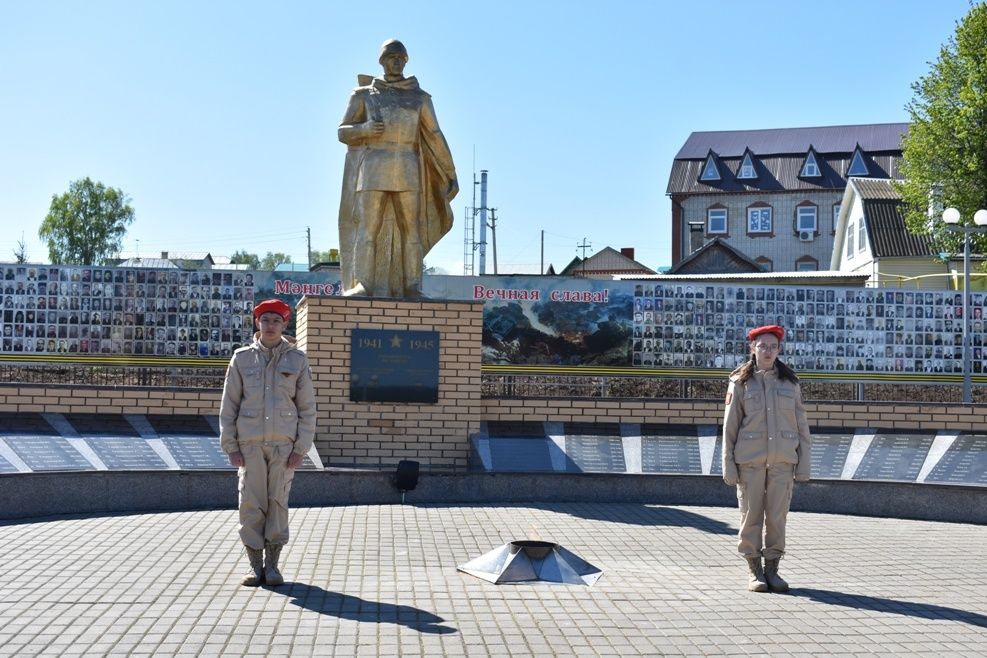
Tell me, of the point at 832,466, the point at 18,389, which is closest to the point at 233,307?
the point at 18,389

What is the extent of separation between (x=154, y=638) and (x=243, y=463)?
4.68ft

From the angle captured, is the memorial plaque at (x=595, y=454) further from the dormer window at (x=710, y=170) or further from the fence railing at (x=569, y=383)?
the dormer window at (x=710, y=170)

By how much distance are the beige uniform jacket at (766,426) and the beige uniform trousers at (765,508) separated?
0.07m

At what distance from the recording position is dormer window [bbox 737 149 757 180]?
53.2 metres

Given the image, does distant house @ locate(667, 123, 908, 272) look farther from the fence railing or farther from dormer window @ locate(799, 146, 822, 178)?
the fence railing

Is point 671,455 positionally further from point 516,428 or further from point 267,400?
point 267,400

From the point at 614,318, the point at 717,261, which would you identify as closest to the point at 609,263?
the point at 717,261

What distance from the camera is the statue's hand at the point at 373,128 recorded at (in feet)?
34.3

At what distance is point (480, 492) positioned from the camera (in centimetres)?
976

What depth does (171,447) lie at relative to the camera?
32.7 ft

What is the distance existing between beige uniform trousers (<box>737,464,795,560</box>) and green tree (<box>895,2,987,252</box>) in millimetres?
25126

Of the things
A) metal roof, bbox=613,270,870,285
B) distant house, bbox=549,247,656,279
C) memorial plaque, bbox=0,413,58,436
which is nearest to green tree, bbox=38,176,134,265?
distant house, bbox=549,247,656,279

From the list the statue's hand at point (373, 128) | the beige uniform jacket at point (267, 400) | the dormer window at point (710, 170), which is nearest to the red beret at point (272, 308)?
the beige uniform jacket at point (267, 400)

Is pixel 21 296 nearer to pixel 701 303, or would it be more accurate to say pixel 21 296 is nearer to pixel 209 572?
pixel 701 303
